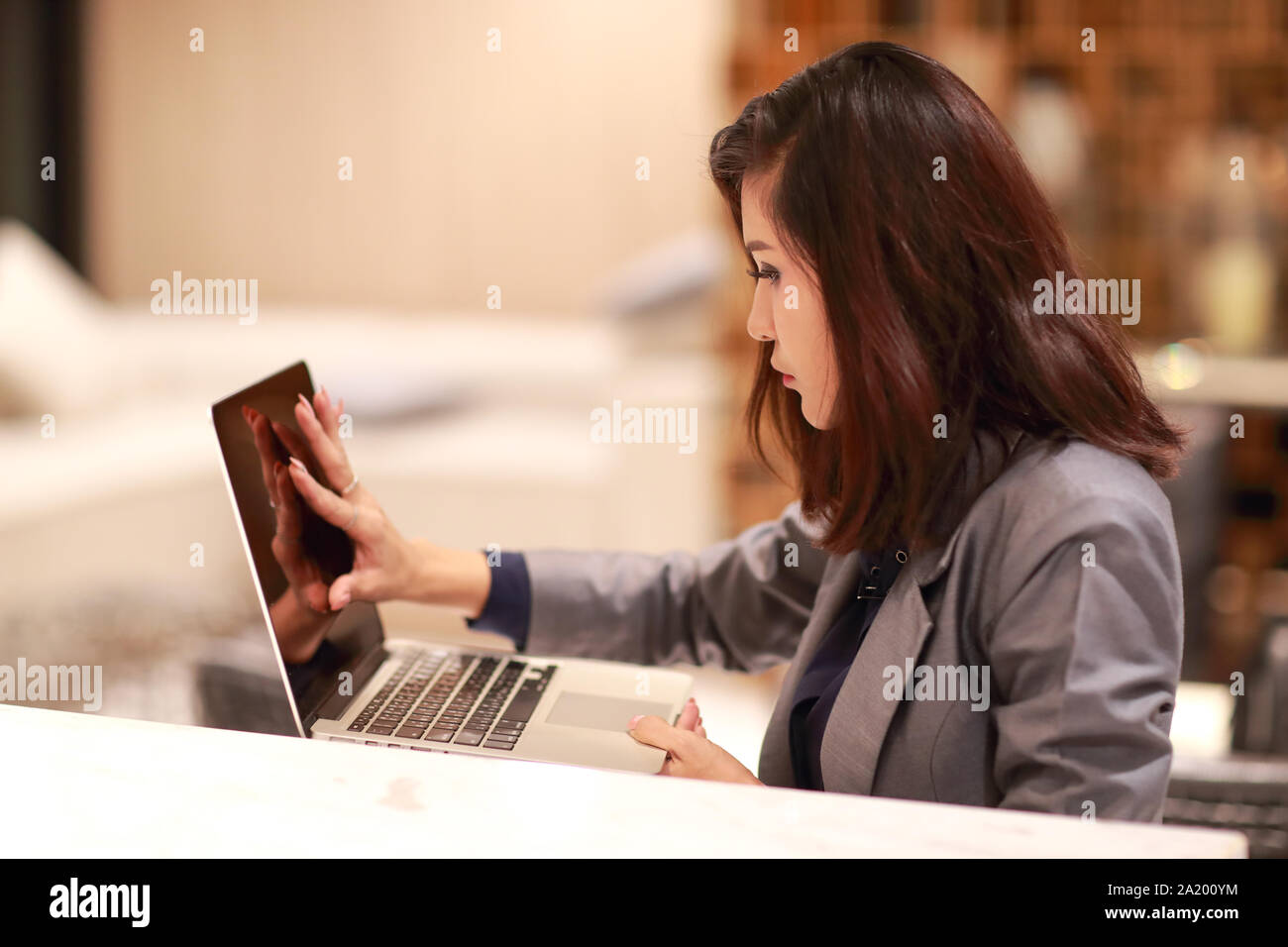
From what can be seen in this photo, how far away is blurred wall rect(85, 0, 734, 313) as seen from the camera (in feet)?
13.5

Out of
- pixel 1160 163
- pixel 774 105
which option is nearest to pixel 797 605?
pixel 774 105

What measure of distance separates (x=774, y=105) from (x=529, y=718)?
539mm

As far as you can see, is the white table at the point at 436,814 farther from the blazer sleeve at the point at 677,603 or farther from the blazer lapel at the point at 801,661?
the blazer sleeve at the point at 677,603

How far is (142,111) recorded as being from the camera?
445 cm

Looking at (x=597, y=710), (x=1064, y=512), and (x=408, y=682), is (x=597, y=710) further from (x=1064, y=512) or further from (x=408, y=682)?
(x=1064, y=512)

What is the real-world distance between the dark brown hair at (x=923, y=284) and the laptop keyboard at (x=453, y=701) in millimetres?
320

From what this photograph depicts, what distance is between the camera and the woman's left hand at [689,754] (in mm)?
864

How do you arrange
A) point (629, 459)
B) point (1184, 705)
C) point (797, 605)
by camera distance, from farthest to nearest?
point (629, 459) → point (1184, 705) → point (797, 605)

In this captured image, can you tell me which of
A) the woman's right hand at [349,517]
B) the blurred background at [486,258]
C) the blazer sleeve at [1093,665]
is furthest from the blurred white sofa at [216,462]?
the blazer sleeve at [1093,665]

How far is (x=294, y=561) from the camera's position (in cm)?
99

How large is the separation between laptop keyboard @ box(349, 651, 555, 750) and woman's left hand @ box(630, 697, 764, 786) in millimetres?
113

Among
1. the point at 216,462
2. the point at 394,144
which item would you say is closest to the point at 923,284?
the point at 216,462

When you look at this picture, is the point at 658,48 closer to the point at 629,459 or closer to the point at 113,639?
the point at 629,459

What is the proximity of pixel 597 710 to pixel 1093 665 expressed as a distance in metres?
0.41
